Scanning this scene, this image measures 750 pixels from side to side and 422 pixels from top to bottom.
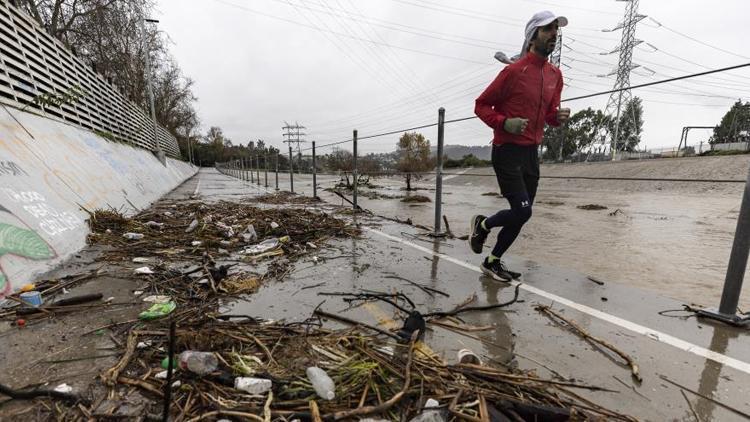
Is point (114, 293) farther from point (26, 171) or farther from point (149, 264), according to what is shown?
point (26, 171)

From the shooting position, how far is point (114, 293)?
221 centimetres

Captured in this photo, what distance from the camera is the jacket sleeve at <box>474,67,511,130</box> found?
2.61m

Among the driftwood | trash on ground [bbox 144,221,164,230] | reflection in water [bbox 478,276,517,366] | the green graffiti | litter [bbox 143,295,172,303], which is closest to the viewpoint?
the driftwood

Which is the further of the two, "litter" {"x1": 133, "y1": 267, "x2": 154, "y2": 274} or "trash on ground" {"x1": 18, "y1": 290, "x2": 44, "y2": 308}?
"litter" {"x1": 133, "y1": 267, "x2": 154, "y2": 274}

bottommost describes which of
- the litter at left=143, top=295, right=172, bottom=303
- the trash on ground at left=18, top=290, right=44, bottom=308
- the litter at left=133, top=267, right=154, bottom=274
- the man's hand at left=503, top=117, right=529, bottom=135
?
A: the litter at left=143, top=295, right=172, bottom=303

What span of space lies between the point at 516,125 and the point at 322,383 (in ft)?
6.99

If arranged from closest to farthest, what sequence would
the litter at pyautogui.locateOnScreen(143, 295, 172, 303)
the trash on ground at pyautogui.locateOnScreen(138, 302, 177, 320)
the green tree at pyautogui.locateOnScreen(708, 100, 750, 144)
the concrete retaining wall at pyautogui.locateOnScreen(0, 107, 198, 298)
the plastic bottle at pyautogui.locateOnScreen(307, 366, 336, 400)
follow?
the plastic bottle at pyautogui.locateOnScreen(307, 366, 336, 400) → the trash on ground at pyautogui.locateOnScreen(138, 302, 177, 320) → the litter at pyautogui.locateOnScreen(143, 295, 172, 303) → the concrete retaining wall at pyautogui.locateOnScreen(0, 107, 198, 298) → the green tree at pyautogui.locateOnScreen(708, 100, 750, 144)

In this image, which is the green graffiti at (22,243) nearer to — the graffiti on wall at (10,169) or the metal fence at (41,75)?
the graffiti on wall at (10,169)

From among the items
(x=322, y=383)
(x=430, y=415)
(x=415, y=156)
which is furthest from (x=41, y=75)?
(x=415, y=156)

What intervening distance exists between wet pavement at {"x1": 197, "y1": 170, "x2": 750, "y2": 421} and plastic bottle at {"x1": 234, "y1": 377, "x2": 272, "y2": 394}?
679 mm

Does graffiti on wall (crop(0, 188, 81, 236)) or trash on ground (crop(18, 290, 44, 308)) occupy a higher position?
graffiti on wall (crop(0, 188, 81, 236))

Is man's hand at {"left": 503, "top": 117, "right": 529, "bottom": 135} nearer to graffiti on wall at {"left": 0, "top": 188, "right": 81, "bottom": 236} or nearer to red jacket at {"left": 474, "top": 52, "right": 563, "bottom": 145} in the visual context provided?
red jacket at {"left": 474, "top": 52, "right": 563, "bottom": 145}

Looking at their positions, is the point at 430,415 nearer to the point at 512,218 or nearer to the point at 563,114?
the point at 512,218

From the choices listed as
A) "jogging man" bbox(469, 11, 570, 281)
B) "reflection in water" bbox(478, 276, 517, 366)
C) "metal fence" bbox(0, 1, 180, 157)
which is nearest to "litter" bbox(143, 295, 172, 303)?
"reflection in water" bbox(478, 276, 517, 366)
